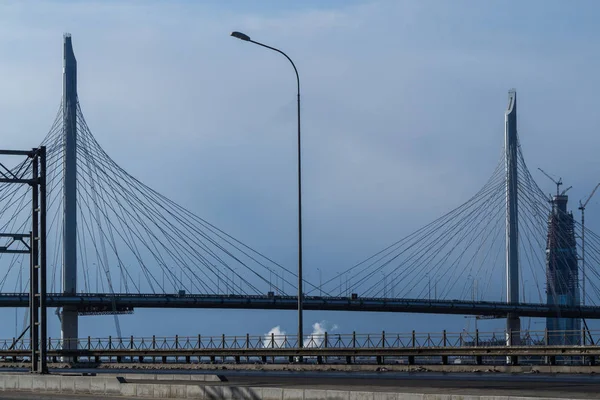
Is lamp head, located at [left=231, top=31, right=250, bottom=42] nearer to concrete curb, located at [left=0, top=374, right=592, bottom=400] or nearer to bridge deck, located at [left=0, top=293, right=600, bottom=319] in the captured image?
concrete curb, located at [left=0, top=374, right=592, bottom=400]

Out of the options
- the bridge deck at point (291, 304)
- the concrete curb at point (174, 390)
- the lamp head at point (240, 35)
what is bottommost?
the concrete curb at point (174, 390)

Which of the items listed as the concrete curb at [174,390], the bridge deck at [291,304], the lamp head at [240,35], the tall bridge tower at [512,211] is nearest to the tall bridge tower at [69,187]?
the bridge deck at [291,304]

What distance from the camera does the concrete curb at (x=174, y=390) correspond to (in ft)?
75.5

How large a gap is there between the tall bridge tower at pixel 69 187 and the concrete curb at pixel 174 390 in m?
56.3

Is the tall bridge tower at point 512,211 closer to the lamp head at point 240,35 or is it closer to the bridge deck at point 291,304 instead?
the bridge deck at point 291,304

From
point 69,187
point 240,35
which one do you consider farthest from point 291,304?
point 240,35

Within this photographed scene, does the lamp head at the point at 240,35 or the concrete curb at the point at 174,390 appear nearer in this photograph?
the concrete curb at the point at 174,390

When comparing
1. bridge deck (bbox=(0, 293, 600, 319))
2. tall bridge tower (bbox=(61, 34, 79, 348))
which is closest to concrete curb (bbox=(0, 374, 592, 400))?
tall bridge tower (bbox=(61, 34, 79, 348))

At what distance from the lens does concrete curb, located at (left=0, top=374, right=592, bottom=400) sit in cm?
2302

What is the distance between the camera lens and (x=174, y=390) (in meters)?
28.0

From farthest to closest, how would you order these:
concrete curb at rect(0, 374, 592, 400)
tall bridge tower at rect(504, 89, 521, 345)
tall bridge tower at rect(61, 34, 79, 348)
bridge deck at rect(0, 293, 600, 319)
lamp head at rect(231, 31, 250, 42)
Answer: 1. tall bridge tower at rect(504, 89, 521, 345)
2. bridge deck at rect(0, 293, 600, 319)
3. tall bridge tower at rect(61, 34, 79, 348)
4. lamp head at rect(231, 31, 250, 42)
5. concrete curb at rect(0, 374, 592, 400)

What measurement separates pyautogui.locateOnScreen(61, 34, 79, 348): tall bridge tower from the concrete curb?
5631cm

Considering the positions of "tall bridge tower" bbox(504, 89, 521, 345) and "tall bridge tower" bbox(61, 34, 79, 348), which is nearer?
"tall bridge tower" bbox(61, 34, 79, 348)

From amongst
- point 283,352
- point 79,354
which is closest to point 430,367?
point 283,352
